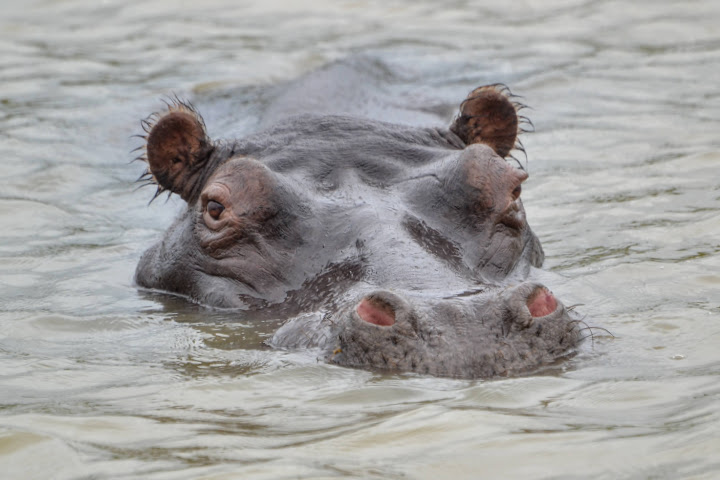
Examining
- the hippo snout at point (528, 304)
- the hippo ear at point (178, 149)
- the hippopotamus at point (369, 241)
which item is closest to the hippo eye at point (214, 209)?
the hippopotamus at point (369, 241)

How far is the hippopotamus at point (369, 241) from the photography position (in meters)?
4.30

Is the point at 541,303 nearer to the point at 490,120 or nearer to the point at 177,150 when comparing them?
the point at 490,120

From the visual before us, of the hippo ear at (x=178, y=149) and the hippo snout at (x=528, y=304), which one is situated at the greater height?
the hippo ear at (x=178, y=149)

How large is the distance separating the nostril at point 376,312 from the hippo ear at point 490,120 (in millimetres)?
2792

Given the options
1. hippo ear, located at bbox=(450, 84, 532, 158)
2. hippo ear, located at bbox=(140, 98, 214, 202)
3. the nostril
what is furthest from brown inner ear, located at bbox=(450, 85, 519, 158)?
the nostril

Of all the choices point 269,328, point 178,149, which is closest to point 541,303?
point 269,328

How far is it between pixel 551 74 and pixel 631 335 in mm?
7612

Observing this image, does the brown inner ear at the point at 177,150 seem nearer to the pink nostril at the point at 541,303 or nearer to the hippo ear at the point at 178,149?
the hippo ear at the point at 178,149

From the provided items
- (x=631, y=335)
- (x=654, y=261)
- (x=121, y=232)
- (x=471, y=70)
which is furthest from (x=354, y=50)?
(x=631, y=335)

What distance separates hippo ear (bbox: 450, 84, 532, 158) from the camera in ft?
22.3

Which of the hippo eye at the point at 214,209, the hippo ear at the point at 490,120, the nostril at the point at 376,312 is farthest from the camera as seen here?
the hippo ear at the point at 490,120

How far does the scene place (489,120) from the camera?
6.92 metres

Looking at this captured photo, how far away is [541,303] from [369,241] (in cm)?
117

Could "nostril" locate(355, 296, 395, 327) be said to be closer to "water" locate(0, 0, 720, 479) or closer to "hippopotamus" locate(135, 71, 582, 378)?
"hippopotamus" locate(135, 71, 582, 378)
